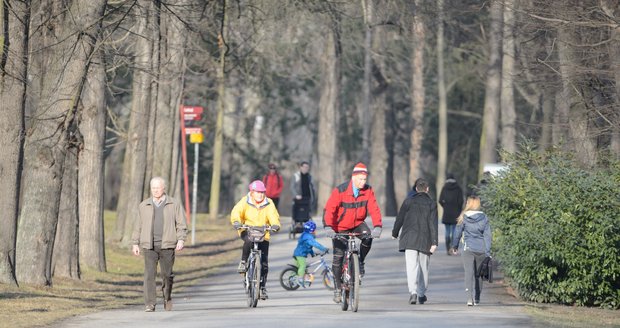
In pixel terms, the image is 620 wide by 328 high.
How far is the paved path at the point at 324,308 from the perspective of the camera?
15.8m

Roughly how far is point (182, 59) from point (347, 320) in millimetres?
15034

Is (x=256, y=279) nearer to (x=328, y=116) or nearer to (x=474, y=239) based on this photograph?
(x=474, y=239)

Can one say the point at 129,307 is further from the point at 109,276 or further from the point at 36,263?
the point at 109,276

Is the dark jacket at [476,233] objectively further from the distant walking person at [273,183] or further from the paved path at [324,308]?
the distant walking person at [273,183]

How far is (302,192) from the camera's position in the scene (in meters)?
33.2

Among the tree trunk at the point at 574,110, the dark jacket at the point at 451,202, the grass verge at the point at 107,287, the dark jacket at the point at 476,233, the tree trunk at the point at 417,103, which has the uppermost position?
the tree trunk at the point at 417,103

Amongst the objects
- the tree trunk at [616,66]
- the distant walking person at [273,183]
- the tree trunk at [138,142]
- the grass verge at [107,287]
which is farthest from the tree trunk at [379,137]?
the tree trunk at [616,66]

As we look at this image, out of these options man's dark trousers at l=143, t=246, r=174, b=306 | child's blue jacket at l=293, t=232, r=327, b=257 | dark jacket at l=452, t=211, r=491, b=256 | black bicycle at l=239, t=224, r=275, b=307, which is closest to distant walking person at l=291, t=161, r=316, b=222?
child's blue jacket at l=293, t=232, r=327, b=257

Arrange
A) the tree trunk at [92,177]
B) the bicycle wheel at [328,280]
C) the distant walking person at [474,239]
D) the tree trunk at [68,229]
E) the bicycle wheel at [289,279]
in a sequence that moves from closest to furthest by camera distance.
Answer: the distant walking person at [474,239] < the bicycle wheel at [328,280] < the bicycle wheel at [289,279] < the tree trunk at [68,229] < the tree trunk at [92,177]

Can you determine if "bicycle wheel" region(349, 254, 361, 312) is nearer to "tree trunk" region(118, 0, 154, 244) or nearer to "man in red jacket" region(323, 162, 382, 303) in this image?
"man in red jacket" region(323, 162, 382, 303)

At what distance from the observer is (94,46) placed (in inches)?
773

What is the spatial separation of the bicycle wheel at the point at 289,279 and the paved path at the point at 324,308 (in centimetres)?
12

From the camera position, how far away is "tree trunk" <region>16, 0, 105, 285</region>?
1975cm

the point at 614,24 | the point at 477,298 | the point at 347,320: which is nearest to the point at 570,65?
the point at 614,24
